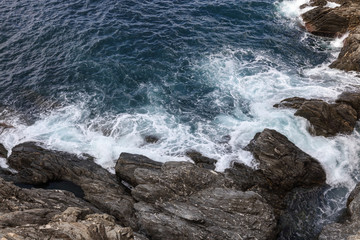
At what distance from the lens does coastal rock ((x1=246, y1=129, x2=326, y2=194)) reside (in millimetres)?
26375

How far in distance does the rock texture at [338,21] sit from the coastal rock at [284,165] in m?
19.5

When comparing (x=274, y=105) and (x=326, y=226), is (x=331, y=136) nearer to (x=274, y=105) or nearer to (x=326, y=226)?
(x=274, y=105)

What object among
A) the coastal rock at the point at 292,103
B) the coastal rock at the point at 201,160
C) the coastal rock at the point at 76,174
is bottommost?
the coastal rock at the point at 201,160

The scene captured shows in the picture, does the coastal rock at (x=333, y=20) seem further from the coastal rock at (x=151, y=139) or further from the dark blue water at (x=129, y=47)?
the coastal rock at (x=151, y=139)

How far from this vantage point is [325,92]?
35.9 meters

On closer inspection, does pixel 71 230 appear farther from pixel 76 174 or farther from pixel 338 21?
pixel 338 21

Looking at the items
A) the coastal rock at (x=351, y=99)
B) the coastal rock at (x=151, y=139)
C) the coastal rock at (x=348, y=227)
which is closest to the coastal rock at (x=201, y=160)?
the coastal rock at (x=151, y=139)

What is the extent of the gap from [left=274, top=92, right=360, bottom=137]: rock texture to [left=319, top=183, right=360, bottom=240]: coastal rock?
9017mm

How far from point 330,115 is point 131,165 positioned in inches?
862

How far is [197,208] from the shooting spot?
871 inches

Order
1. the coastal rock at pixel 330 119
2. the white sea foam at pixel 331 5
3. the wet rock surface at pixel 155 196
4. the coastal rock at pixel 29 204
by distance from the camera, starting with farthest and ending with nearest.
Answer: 1. the white sea foam at pixel 331 5
2. the coastal rock at pixel 330 119
3. the wet rock surface at pixel 155 196
4. the coastal rock at pixel 29 204

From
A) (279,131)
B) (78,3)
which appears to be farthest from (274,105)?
(78,3)

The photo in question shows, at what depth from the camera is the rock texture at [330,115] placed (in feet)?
101

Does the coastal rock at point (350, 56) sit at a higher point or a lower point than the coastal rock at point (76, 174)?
higher
